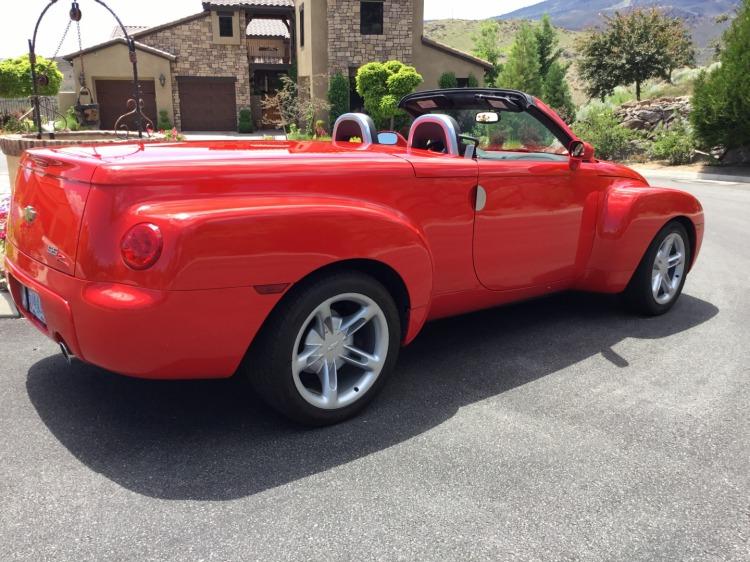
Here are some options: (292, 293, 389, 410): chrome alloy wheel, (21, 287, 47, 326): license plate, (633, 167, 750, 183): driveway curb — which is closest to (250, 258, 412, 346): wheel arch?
(292, 293, 389, 410): chrome alloy wheel

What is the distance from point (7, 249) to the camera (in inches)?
127

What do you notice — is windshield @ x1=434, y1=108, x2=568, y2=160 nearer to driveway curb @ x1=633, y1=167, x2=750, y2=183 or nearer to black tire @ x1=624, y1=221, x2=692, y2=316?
black tire @ x1=624, y1=221, x2=692, y2=316

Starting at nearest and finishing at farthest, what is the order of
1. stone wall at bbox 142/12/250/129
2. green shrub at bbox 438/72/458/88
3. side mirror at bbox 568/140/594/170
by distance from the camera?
side mirror at bbox 568/140/594/170, green shrub at bbox 438/72/458/88, stone wall at bbox 142/12/250/129

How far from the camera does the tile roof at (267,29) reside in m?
35.8

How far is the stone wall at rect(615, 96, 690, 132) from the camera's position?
23422 millimetres

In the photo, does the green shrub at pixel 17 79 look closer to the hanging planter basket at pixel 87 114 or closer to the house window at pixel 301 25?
the hanging planter basket at pixel 87 114

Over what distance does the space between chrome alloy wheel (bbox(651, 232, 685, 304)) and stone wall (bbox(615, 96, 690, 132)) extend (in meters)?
21.0

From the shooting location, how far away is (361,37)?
28.3m

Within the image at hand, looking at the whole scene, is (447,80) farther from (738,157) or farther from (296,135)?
(738,157)

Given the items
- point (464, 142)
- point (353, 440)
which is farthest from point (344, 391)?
point (464, 142)

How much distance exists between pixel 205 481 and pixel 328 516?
54 cm

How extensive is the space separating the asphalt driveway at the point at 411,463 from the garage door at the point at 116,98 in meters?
29.8

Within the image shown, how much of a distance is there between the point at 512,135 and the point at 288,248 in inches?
89.2

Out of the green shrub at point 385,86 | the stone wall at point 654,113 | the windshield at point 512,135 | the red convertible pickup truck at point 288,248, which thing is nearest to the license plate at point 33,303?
the red convertible pickup truck at point 288,248
